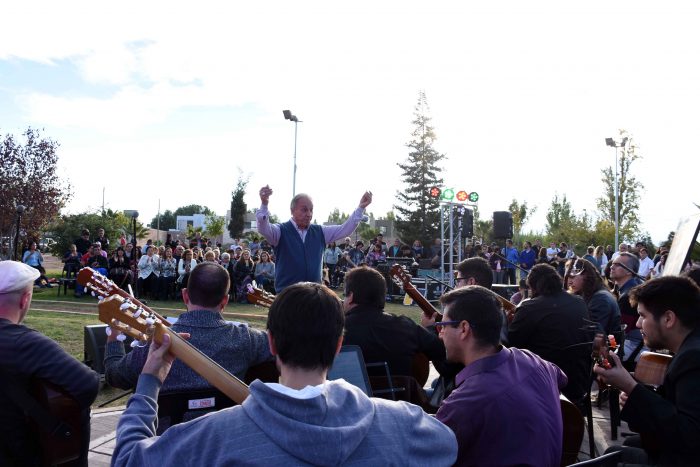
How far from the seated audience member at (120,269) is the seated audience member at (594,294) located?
13236 mm

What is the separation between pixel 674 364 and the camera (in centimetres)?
269

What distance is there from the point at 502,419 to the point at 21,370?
2097 mm

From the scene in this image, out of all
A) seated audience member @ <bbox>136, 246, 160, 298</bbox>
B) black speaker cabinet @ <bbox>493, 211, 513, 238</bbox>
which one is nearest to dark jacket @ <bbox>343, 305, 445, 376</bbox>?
black speaker cabinet @ <bbox>493, 211, 513, 238</bbox>

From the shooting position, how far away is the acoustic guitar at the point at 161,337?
2146mm

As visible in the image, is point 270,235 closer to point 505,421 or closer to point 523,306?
point 523,306

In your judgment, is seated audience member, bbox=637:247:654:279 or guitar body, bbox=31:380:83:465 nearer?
guitar body, bbox=31:380:83:465

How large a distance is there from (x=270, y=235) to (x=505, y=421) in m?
3.35

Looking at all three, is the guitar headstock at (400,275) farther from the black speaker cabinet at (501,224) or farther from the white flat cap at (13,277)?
the black speaker cabinet at (501,224)

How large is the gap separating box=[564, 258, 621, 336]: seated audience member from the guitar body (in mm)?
4200

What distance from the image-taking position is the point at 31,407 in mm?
2703

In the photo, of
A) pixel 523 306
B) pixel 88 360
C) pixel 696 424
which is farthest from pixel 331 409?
pixel 88 360

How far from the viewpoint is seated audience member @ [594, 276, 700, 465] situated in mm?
2541

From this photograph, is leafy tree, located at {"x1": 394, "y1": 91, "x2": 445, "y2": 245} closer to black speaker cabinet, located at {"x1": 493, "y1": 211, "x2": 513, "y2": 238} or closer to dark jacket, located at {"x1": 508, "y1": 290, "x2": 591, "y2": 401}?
black speaker cabinet, located at {"x1": 493, "y1": 211, "x2": 513, "y2": 238}

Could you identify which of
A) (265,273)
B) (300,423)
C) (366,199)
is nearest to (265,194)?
(366,199)
